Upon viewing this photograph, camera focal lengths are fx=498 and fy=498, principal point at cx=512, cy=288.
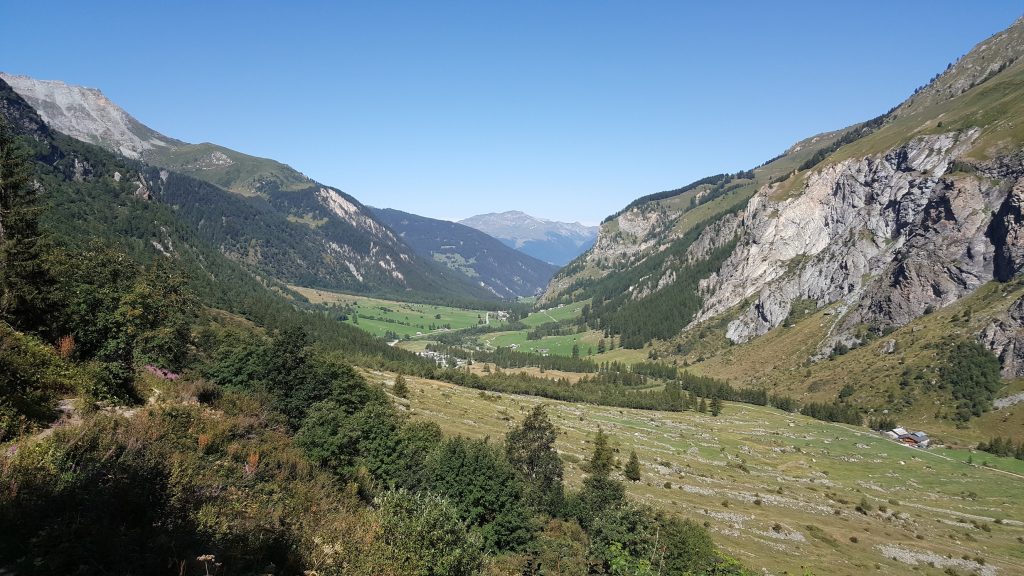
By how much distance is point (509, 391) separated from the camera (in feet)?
582

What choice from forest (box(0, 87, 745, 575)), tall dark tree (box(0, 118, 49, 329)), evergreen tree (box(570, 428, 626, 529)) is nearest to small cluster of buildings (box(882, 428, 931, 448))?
evergreen tree (box(570, 428, 626, 529))

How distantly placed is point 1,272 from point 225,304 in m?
165

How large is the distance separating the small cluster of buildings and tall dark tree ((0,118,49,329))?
180 metres

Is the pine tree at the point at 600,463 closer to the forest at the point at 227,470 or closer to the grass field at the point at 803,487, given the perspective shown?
the forest at the point at 227,470

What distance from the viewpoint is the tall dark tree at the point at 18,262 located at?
109 ft

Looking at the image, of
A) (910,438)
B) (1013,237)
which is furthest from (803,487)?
(1013,237)

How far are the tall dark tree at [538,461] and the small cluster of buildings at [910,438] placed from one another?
129229mm

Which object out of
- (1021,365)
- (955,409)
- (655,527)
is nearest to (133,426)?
(655,527)

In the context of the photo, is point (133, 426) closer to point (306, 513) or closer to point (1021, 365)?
point (306, 513)

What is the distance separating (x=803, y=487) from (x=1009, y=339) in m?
131

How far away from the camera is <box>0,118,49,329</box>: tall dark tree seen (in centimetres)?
3316

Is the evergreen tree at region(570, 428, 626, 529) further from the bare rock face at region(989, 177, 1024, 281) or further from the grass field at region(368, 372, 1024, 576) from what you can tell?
the bare rock face at region(989, 177, 1024, 281)

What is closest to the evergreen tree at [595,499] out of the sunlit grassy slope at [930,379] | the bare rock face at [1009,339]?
the sunlit grassy slope at [930,379]

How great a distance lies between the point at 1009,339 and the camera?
165 meters
